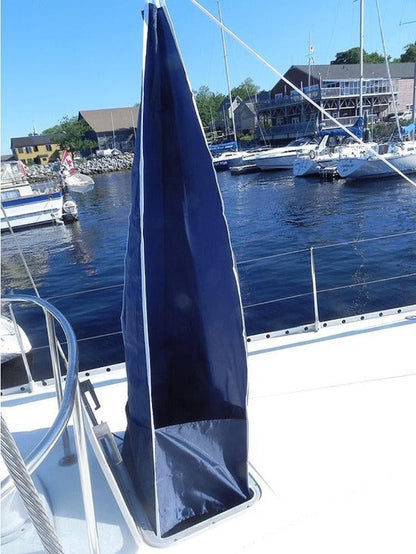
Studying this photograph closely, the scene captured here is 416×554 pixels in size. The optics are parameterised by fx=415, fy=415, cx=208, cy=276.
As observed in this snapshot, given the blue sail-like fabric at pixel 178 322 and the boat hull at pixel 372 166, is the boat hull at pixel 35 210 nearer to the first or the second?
the boat hull at pixel 372 166

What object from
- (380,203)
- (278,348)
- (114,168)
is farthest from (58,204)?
(114,168)

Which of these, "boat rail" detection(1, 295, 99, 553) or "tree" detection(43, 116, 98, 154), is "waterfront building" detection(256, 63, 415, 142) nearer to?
"tree" detection(43, 116, 98, 154)

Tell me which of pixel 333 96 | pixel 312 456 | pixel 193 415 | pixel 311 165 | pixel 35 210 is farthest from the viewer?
pixel 333 96

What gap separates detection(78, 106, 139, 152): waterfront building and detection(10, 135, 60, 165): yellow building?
8.23 m

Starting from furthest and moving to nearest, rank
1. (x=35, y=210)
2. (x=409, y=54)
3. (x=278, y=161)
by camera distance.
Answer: (x=409, y=54), (x=278, y=161), (x=35, y=210)

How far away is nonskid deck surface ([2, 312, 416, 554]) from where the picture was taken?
2139mm

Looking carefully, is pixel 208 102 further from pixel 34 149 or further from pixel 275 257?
pixel 275 257

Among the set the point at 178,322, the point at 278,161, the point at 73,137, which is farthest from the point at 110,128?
the point at 178,322

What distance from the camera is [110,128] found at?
3369 inches

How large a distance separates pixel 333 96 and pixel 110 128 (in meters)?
47.7

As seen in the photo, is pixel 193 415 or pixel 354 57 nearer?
pixel 193 415

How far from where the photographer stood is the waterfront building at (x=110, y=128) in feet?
281

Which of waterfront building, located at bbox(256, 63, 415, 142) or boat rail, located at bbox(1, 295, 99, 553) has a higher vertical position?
waterfront building, located at bbox(256, 63, 415, 142)

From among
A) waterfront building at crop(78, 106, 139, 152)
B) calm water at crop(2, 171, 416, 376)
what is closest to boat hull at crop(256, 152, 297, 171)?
calm water at crop(2, 171, 416, 376)
